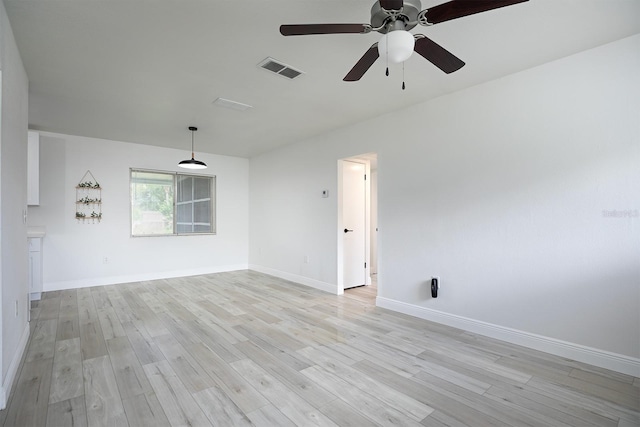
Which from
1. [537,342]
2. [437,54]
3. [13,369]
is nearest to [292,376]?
[13,369]

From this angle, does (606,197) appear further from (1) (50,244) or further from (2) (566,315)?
(1) (50,244)

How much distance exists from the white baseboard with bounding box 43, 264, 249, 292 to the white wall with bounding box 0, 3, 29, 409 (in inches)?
98.7

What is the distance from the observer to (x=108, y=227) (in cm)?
558

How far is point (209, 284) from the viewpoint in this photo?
5.57m

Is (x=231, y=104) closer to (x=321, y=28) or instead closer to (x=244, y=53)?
(x=244, y=53)

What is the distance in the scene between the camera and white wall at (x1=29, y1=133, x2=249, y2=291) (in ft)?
16.7

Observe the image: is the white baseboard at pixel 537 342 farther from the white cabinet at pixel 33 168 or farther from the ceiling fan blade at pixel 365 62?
the white cabinet at pixel 33 168

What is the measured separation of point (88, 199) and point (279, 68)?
4.50m

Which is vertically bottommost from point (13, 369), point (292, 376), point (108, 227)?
point (292, 376)

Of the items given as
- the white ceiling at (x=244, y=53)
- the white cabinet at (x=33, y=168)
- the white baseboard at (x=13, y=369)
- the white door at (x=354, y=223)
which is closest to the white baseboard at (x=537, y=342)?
the white door at (x=354, y=223)

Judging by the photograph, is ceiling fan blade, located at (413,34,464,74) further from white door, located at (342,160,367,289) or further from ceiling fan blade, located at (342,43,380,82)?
white door, located at (342,160,367,289)

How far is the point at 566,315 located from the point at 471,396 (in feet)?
4.25

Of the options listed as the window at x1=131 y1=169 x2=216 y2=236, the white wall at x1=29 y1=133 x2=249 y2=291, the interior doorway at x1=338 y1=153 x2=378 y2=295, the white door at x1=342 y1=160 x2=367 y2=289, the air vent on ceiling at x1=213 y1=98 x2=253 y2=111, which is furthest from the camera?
the window at x1=131 y1=169 x2=216 y2=236

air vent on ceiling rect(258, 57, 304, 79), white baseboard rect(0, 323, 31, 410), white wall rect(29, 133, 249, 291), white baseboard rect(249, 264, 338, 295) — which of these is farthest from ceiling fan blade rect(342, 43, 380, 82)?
white wall rect(29, 133, 249, 291)
